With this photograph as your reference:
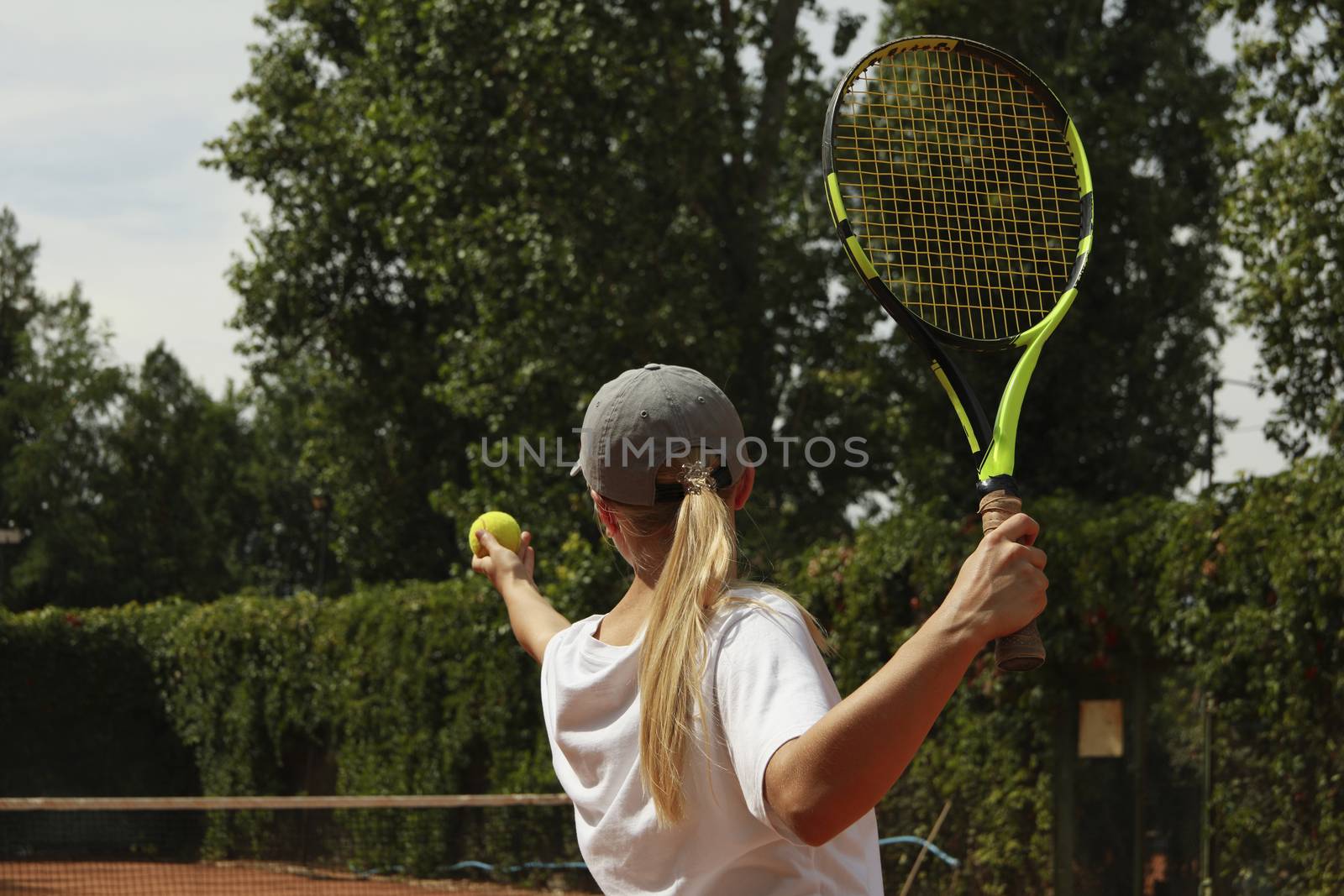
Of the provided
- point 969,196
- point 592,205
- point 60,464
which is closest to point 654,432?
point 969,196

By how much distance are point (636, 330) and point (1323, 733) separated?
8019 mm

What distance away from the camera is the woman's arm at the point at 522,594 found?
8.89 ft

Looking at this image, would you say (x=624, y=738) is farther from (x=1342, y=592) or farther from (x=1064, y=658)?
(x=1064, y=658)

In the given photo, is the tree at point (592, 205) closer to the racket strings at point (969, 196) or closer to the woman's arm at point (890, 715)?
the racket strings at point (969, 196)

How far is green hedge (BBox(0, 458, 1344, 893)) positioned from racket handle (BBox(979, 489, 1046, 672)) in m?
2.80

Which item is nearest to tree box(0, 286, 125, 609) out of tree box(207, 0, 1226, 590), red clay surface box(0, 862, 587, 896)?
tree box(207, 0, 1226, 590)

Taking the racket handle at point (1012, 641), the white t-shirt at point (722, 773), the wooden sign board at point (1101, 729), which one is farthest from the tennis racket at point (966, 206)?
the wooden sign board at point (1101, 729)

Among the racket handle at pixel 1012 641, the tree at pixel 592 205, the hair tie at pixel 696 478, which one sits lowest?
the racket handle at pixel 1012 641

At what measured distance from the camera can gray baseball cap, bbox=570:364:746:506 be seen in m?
2.10

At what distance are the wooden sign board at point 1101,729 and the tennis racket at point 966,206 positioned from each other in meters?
6.28

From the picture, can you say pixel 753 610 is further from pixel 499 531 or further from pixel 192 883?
pixel 192 883

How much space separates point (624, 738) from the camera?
199 cm

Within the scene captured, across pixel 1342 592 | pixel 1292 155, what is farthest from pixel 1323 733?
pixel 1292 155

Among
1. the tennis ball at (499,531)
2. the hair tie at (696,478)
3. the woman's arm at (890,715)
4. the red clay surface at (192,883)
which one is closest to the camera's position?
the woman's arm at (890,715)
